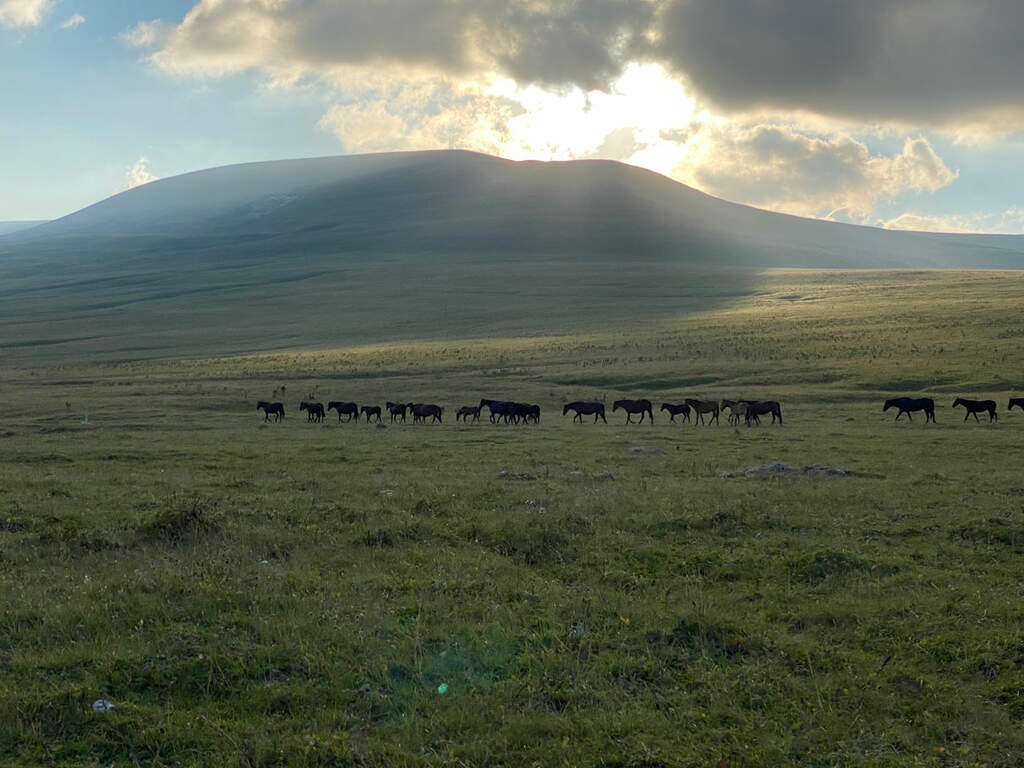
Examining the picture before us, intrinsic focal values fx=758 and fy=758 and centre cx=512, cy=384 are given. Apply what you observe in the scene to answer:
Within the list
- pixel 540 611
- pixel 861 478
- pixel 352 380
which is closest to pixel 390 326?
pixel 352 380

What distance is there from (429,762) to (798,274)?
528ft

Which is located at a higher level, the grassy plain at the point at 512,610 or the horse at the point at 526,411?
the grassy plain at the point at 512,610

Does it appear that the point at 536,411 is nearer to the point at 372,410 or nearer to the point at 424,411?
the point at 424,411

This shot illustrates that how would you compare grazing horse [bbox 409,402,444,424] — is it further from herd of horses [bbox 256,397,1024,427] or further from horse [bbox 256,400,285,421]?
horse [bbox 256,400,285,421]

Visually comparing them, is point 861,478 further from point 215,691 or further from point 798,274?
point 798,274

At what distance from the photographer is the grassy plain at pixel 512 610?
21.7ft

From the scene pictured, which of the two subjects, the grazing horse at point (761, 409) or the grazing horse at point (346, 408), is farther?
the grazing horse at point (346, 408)

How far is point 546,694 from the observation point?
23.9ft

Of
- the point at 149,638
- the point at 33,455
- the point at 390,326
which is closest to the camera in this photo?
the point at 149,638

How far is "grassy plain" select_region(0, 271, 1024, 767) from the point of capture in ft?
21.7

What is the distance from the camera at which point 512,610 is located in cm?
920

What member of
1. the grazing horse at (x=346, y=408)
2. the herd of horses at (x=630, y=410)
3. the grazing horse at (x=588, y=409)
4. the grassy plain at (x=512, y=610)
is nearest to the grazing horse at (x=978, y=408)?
the herd of horses at (x=630, y=410)

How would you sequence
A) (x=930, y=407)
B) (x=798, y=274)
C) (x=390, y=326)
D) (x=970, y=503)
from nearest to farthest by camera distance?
(x=970, y=503) → (x=930, y=407) → (x=390, y=326) → (x=798, y=274)

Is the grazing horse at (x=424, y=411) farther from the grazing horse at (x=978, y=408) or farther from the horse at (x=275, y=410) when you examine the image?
the grazing horse at (x=978, y=408)
